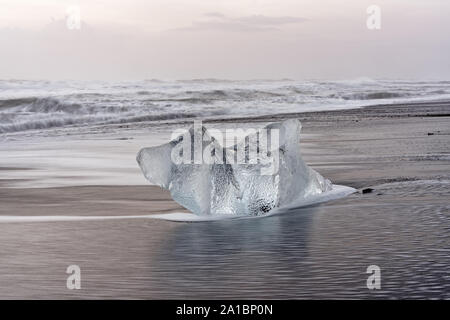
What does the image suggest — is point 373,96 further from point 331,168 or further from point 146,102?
point 331,168

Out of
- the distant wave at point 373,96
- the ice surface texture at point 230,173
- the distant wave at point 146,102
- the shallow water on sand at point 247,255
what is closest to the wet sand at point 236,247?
the shallow water on sand at point 247,255

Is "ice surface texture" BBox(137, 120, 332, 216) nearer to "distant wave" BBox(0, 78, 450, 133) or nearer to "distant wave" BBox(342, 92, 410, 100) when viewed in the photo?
"distant wave" BBox(0, 78, 450, 133)

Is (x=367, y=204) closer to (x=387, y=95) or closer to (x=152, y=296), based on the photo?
(x=152, y=296)

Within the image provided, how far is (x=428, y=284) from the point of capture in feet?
15.7

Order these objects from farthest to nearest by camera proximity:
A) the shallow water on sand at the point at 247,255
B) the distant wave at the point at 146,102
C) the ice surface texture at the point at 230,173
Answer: the distant wave at the point at 146,102
the ice surface texture at the point at 230,173
the shallow water on sand at the point at 247,255

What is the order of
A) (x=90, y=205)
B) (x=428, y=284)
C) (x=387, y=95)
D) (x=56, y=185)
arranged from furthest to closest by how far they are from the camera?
(x=387, y=95)
(x=56, y=185)
(x=90, y=205)
(x=428, y=284)

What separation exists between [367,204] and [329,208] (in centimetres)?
36

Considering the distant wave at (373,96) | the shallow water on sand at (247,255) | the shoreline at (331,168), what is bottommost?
the shallow water on sand at (247,255)

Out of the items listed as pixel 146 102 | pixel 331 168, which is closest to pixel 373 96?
pixel 146 102

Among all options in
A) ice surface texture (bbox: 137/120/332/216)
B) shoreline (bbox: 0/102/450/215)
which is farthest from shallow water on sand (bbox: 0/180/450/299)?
shoreline (bbox: 0/102/450/215)

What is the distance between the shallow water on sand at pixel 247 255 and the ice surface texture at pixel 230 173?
0.26 metres

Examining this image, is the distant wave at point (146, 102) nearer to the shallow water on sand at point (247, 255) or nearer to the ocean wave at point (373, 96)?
the ocean wave at point (373, 96)

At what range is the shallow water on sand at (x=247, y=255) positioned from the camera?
480 centimetres

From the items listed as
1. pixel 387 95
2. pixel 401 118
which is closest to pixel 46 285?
pixel 401 118
